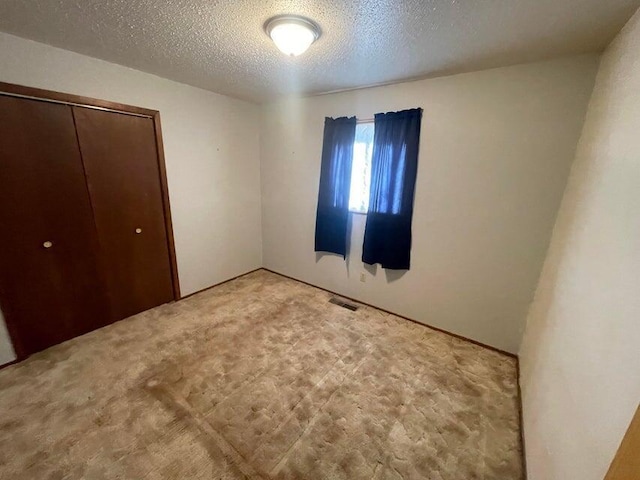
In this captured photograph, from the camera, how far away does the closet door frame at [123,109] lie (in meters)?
1.79

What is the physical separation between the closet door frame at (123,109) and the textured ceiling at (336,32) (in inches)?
13.4

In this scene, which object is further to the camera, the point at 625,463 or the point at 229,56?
the point at 229,56

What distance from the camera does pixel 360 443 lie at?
1445 mm

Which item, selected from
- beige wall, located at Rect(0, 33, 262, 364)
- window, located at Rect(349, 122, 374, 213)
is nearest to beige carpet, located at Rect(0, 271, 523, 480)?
beige wall, located at Rect(0, 33, 262, 364)

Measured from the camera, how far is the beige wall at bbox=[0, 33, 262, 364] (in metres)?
1.90

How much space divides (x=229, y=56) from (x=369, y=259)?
221cm

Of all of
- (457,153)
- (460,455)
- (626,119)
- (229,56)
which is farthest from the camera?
(457,153)

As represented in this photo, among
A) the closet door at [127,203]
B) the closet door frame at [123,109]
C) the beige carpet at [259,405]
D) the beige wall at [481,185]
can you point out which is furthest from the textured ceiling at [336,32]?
the beige carpet at [259,405]

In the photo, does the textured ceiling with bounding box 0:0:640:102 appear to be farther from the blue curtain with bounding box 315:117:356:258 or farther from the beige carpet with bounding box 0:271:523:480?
the beige carpet with bounding box 0:271:523:480

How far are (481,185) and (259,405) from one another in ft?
7.82

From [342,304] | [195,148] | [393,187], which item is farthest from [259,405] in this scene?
[195,148]

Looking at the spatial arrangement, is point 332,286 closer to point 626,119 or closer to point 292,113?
point 292,113

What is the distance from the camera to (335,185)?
2.90 metres

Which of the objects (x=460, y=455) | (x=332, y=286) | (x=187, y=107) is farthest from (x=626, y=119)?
(x=187, y=107)
